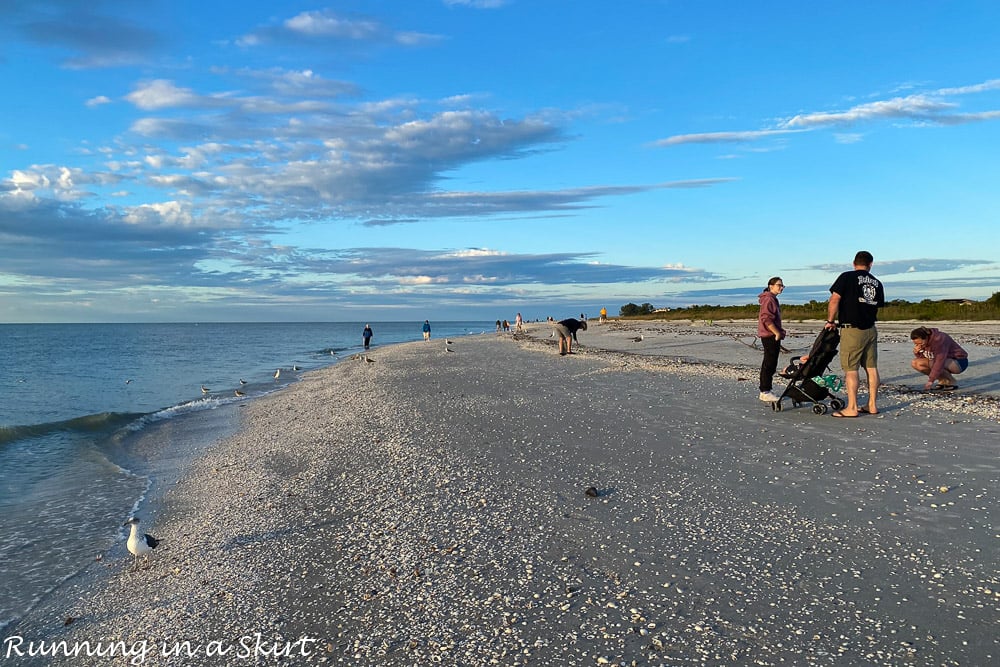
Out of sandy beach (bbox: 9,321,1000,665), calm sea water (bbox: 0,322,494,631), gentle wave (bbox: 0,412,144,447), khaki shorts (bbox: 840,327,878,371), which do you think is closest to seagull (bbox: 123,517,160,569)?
sandy beach (bbox: 9,321,1000,665)

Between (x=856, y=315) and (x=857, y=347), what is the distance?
0.56 metres

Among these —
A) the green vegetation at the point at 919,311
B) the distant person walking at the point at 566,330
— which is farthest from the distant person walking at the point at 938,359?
the green vegetation at the point at 919,311

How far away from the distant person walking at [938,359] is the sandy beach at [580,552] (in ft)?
5.43

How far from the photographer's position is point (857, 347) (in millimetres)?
10758

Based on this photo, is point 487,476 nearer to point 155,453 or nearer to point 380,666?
point 380,666

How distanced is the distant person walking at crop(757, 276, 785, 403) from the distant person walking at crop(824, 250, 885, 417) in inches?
54.2

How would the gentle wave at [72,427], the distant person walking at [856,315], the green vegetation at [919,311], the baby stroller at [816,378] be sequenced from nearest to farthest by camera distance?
the distant person walking at [856,315] < the baby stroller at [816,378] < the gentle wave at [72,427] < the green vegetation at [919,311]

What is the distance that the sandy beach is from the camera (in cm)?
424

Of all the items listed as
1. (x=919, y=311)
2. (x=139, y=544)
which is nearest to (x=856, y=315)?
(x=139, y=544)

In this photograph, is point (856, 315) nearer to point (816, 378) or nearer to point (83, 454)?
point (816, 378)

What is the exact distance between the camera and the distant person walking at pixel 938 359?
43.8ft

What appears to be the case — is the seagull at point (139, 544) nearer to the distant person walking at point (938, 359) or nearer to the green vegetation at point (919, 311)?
the distant person walking at point (938, 359)

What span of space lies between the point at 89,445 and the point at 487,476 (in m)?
12.2

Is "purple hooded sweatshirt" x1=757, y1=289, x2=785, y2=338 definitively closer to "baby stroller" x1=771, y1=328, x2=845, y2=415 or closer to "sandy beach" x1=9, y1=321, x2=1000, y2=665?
"baby stroller" x1=771, y1=328, x2=845, y2=415
